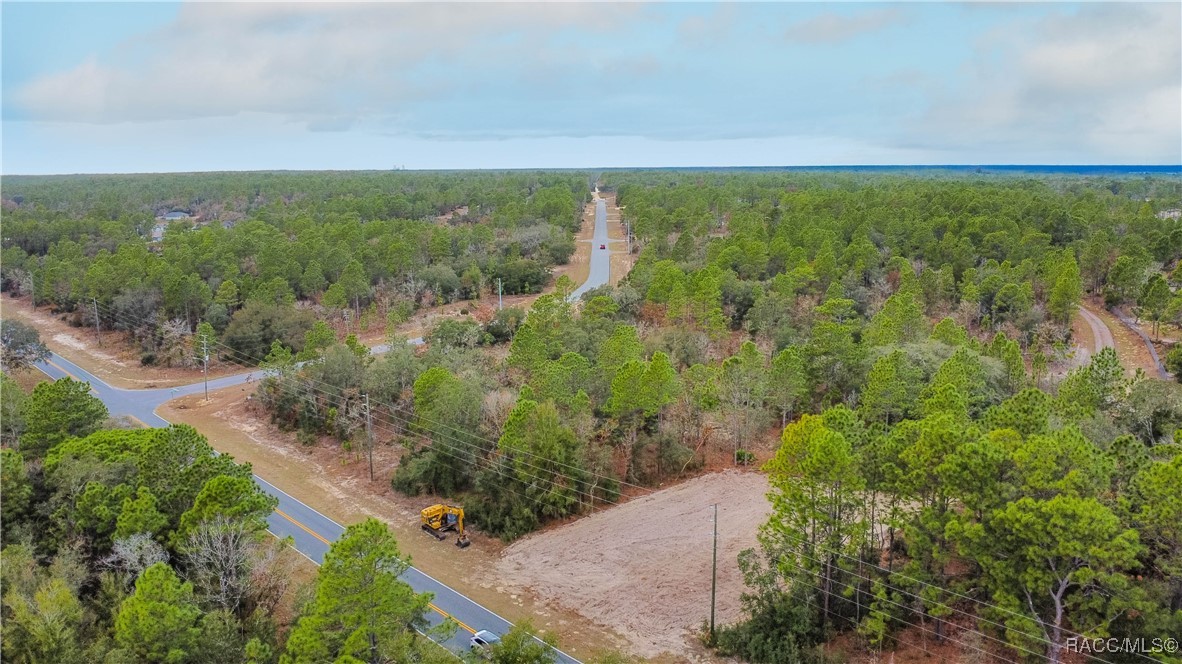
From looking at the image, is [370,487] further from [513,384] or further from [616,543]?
[616,543]

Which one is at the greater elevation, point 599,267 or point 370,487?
point 599,267

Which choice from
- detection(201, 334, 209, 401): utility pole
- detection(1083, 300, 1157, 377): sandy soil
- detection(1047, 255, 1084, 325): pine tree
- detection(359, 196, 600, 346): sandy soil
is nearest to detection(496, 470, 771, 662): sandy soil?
detection(359, 196, 600, 346): sandy soil

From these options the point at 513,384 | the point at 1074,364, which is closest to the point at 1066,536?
the point at 513,384

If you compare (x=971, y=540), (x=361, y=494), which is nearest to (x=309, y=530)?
(x=361, y=494)

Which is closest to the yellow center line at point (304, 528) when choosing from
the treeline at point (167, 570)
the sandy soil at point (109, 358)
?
the treeline at point (167, 570)

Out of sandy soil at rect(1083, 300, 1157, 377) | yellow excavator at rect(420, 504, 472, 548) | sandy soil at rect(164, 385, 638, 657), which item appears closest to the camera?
sandy soil at rect(164, 385, 638, 657)

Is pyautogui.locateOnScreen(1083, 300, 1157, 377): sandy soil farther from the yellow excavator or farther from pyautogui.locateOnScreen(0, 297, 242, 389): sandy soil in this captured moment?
pyautogui.locateOnScreen(0, 297, 242, 389): sandy soil
